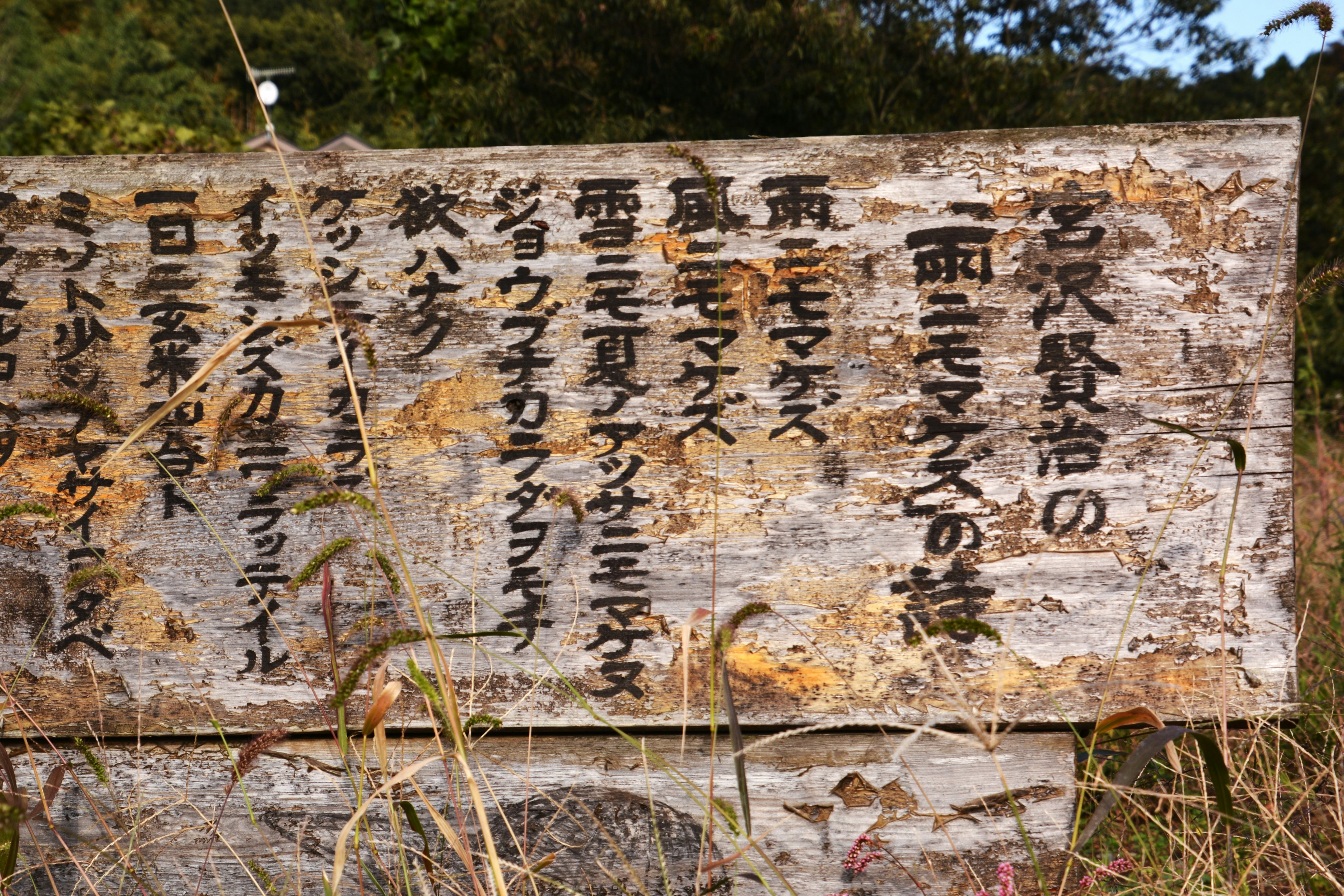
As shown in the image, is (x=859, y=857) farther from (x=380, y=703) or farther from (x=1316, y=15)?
(x=1316, y=15)

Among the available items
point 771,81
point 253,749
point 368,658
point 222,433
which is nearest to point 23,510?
point 222,433

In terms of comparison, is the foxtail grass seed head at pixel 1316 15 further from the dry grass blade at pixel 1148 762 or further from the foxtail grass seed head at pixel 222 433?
the foxtail grass seed head at pixel 222 433

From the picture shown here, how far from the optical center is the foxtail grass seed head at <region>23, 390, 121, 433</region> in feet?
4.01

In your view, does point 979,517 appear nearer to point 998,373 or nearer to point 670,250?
point 998,373

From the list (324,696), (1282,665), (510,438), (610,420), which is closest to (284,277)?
(510,438)

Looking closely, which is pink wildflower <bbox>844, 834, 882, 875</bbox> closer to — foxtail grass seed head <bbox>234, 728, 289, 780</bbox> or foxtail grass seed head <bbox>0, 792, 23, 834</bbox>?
foxtail grass seed head <bbox>234, 728, 289, 780</bbox>

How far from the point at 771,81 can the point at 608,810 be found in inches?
252

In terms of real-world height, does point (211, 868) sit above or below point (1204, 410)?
below

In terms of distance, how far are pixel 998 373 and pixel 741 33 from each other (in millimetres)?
5812

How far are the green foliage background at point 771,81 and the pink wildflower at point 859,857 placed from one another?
504cm

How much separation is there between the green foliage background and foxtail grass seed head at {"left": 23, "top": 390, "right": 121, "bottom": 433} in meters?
3.99

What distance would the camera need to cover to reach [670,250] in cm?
154

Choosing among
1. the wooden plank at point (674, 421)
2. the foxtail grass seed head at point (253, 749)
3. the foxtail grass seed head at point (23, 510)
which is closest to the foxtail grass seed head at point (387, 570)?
the wooden plank at point (674, 421)

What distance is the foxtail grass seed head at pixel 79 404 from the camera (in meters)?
1.22
